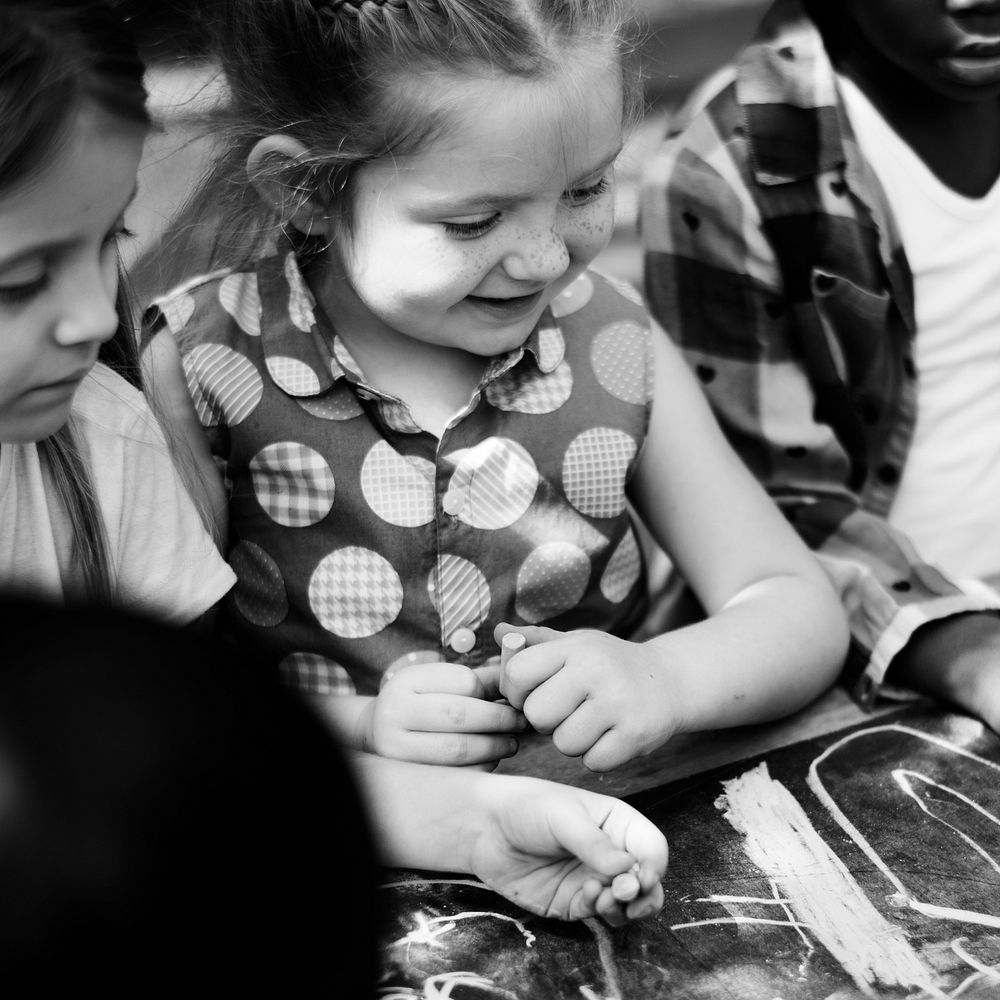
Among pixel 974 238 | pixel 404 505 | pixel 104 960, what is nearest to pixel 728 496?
pixel 404 505

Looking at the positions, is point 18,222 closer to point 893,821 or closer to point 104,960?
point 104,960

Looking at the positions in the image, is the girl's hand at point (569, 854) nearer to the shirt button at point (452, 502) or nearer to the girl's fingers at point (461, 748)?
A: the girl's fingers at point (461, 748)

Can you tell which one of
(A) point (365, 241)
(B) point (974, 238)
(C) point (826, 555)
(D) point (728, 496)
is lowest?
(C) point (826, 555)

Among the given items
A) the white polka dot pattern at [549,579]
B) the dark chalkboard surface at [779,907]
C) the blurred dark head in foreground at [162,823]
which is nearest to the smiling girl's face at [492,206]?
the white polka dot pattern at [549,579]

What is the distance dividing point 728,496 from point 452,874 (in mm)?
478

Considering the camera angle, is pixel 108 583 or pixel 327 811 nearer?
pixel 327 811

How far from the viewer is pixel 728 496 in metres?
1.25

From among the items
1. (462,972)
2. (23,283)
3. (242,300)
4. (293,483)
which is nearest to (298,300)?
(242,300)

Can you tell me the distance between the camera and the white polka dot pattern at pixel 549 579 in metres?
1.20

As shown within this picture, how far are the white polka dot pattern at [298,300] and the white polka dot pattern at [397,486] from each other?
13 centimetres

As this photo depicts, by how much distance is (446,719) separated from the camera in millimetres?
994

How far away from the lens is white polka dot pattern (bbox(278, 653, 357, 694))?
1193 mm

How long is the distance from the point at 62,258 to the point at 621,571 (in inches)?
24.8

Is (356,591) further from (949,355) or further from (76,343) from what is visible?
(949,355)
